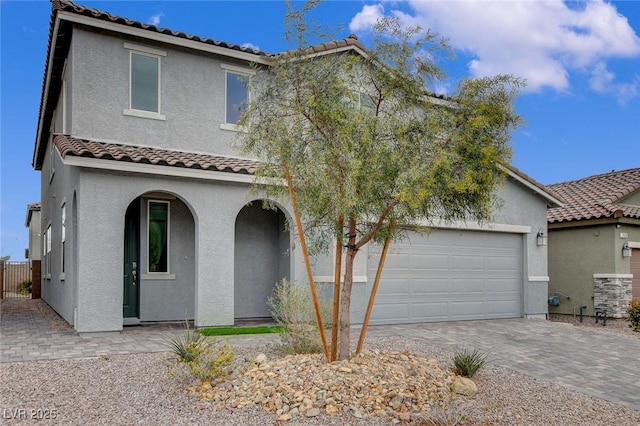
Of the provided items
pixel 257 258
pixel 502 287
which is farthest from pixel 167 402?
pixel 502 287

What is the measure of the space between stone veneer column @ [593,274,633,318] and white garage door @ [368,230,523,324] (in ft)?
11.0

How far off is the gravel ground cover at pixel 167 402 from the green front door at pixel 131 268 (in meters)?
4.54

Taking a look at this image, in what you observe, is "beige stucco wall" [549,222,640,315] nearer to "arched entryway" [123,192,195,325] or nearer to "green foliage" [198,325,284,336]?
"green foliage" [198,325,284,336]

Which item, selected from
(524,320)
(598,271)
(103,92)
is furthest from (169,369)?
(598,271)

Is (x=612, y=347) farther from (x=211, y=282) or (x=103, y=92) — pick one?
(x=103, y=92)

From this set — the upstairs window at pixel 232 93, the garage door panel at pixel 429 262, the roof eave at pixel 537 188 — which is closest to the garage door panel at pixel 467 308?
the garage door panel at pixel 429 262

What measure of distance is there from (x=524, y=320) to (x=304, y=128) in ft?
36.5

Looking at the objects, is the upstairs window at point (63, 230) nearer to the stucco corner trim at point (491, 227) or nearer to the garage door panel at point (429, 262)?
the garage door panel at point (429, 262)

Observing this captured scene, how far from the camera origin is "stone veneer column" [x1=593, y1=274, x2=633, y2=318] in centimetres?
1723

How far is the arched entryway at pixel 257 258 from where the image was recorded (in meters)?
14.0

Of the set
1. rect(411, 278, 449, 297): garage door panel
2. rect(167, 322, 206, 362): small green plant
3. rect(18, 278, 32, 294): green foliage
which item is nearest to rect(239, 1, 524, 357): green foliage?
rect(167, 322, 206, 362): small green plant

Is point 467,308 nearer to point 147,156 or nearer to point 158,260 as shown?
point 158,260

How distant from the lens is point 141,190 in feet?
37.1

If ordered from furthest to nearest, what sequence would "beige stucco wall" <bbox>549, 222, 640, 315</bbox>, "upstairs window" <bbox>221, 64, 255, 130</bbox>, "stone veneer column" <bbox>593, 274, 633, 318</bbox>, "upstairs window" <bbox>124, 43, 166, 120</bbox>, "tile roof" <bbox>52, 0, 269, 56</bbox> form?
"beige stucco wall" <bbox>549, 222, 640, 315</bbox> < "stone veneer column" <bbox>593, 274, 633, 318</bbox> < "upstairs window" <bbox>221, 64, 255, 130</bbox> < "upstairs window" <bbox>124, 43, 166, 120</bbox> < "tile roof" <bbox>52, 0, 269, 56</bbox>
